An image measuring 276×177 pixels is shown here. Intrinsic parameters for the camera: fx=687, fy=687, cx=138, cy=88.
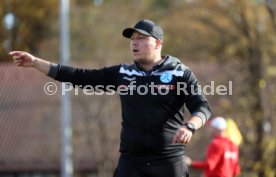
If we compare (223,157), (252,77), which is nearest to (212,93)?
(252,77)

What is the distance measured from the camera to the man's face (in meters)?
6.17

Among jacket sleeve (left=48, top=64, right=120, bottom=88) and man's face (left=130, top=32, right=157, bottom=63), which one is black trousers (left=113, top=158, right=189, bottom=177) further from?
man's face (left=130, top=32, right=157, bottom=63)

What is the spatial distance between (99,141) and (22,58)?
12.9 m

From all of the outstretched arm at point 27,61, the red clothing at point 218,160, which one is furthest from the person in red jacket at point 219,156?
the outstretched arm at point 27,61

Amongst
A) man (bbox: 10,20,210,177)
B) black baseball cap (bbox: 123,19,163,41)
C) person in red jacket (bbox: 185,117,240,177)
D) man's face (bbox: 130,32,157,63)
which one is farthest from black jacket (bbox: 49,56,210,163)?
person in red jacket (bbox: 185,117,240,177)

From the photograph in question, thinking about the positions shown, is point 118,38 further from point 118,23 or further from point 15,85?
point 15,85

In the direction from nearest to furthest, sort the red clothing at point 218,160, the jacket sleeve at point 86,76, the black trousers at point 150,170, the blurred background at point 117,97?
1. the black trousers at point 150,170
2. the jacket sleeve at point 86,76
3. the red clothing at point 218,160
4. the blurred background at point 117,97

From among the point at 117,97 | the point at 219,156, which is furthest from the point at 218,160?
the point at 117,97

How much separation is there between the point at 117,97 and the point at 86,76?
12.6 metres

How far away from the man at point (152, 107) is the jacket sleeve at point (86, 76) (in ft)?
→ 0.56

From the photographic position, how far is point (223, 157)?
32.4ft

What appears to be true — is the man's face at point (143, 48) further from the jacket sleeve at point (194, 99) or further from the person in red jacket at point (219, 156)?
the person in red jacket at point (219, 156)

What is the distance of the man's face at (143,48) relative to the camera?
243 inches

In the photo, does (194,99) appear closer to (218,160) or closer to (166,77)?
(166,77)
